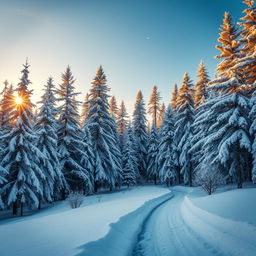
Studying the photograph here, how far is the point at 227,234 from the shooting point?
5.55 meters

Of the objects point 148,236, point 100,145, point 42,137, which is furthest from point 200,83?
point 148,236

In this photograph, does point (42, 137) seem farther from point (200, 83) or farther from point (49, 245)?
point (200, 83)

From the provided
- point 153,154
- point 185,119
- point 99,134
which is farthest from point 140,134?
point 99,134

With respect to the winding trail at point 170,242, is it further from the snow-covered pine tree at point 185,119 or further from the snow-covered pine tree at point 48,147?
the snow-covered pine tree at point 185,119

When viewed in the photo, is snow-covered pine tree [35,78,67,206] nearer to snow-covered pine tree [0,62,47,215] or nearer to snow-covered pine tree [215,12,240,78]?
snow-covered pine tree [0,62,47,215]

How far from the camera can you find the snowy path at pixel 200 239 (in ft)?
16.0

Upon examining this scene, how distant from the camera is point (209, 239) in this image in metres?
5.74

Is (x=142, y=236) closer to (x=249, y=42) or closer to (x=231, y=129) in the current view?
(x=231, y=129)

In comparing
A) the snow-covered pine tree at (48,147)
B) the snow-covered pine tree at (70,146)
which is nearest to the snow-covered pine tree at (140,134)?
the snow-covered pine tree at (70,146)

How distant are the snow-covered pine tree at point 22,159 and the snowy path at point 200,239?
450 inches

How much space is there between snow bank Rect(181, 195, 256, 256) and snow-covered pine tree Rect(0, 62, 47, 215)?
43.0 feet

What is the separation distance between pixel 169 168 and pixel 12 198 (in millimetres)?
24386

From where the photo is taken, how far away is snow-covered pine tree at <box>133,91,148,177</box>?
3962 cm

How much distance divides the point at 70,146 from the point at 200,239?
1823 centimetres
